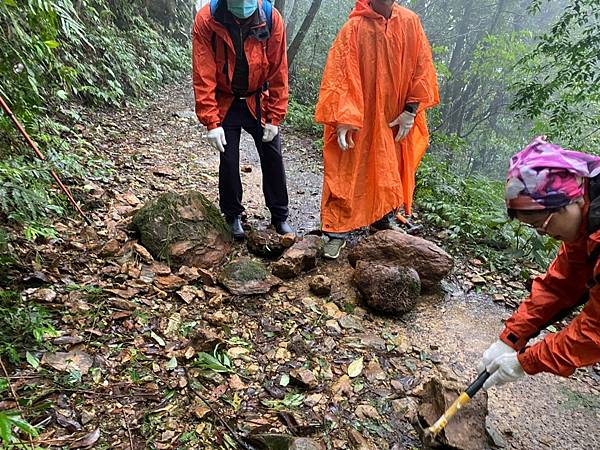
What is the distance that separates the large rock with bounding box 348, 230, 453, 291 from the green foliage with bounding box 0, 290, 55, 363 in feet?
7.55

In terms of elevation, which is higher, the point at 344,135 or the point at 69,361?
the point at 344,135

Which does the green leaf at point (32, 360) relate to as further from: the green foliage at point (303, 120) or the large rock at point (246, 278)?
the green foliage at point (303, 120)

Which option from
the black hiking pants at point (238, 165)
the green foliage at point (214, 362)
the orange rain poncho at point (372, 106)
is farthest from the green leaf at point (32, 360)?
the orange rain poncho at point (372, 106)

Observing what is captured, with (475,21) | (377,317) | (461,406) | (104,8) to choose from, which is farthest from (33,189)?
(475,21)

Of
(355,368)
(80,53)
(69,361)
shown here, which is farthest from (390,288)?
(80,53)

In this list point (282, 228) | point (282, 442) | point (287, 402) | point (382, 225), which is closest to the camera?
point (282, 442)

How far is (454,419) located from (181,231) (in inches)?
88.5

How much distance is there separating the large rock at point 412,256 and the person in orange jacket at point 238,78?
1068 millimetres

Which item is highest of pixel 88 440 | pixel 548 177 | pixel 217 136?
pixel 548 177

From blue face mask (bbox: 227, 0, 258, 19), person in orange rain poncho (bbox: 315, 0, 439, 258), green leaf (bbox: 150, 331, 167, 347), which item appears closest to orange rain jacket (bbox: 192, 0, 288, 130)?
blue face mask (bbox: 227, 0, 258, 19)

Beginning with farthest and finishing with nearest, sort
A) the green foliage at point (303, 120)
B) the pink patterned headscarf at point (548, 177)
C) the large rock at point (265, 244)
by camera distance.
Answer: the green foliage at point (303, 120) → the large rock at point (265, 244) → the pink patterned headscarf at point (548, 177)

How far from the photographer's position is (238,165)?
351 centimetres

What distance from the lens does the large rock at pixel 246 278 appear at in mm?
2945

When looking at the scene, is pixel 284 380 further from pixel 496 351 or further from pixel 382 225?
pixel 382 225
